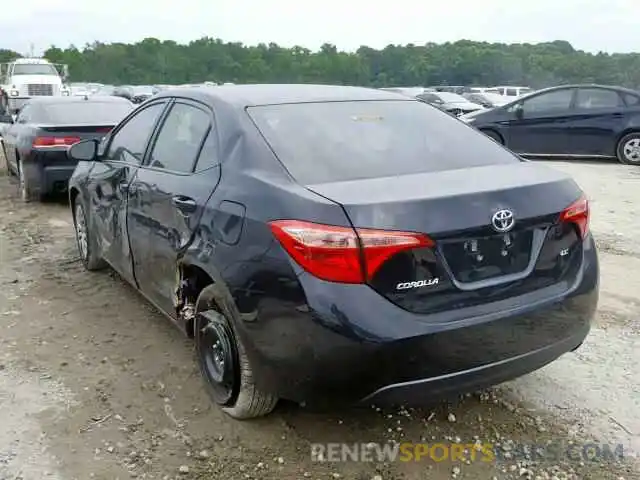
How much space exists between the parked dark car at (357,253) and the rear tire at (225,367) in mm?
11

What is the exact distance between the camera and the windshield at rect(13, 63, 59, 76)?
28766 mm

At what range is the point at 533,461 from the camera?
289cm

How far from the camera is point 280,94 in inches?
143

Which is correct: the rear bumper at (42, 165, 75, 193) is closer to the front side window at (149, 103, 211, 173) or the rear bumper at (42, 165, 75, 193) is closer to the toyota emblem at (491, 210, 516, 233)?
the front side window at (149, 103, 211, 173)

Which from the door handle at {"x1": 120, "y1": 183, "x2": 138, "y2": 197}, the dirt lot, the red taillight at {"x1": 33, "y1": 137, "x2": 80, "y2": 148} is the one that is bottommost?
the dirt lot

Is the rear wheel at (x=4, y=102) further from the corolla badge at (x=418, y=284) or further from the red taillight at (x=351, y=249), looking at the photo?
the corolla badge at (x=418, y=284)

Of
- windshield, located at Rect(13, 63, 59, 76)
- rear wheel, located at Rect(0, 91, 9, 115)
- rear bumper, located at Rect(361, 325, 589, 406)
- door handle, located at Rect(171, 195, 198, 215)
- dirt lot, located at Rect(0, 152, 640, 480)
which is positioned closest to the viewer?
rear bumper, located at Rect(361, 325, 589, 406)

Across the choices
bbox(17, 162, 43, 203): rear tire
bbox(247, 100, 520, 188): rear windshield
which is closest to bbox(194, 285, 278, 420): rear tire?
bbox(247, 100, 520, 188): rear windshield

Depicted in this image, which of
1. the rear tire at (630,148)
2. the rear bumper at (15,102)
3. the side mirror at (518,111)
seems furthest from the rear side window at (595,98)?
the rear bumper at (15,102)

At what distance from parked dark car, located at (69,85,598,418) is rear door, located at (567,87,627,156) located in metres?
9.25

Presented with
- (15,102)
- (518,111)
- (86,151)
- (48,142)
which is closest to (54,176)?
(48,142)

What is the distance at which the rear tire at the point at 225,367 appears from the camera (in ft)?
9.89

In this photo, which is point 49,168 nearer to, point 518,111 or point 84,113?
point 84,113

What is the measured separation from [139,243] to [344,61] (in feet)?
246
